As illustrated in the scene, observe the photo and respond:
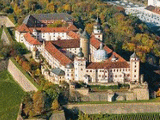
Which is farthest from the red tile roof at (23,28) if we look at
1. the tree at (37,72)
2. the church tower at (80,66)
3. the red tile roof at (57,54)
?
the church tower at (80,66)

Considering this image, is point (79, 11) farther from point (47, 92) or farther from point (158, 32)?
point (47, 92)

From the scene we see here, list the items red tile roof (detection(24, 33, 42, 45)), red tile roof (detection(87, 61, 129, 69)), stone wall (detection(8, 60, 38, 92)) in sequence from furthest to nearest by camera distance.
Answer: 1. red tile roof (detection(24, 33, 42, 45))
2. stone wall (detection(8, 60, 38, 92))
3. red tile roof (detection(87, 61, 129, 69))

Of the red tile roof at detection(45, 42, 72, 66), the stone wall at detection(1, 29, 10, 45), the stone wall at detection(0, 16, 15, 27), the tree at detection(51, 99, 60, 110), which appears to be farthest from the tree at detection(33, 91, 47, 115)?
the stone wall at detection(0, 16, 15, 27)

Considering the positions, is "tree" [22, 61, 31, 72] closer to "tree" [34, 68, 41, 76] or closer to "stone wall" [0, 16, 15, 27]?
"tree" [34, 68, 41, 76]

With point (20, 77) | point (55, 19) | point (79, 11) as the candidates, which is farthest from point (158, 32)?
point (20, 77)

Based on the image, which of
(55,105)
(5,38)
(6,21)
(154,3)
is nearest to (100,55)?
(55,105)

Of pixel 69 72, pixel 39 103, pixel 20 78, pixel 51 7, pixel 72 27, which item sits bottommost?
pixel 51 7

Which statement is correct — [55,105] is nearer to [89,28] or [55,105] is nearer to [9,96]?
[9,96]
